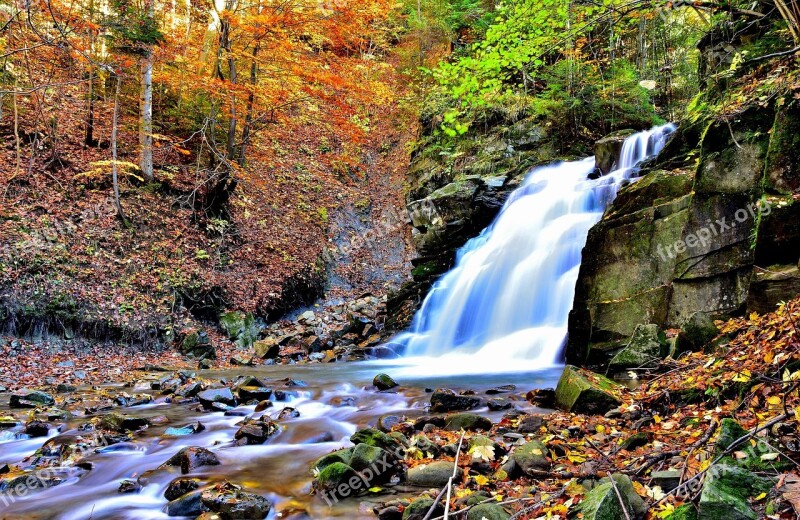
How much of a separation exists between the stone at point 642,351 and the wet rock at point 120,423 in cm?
612

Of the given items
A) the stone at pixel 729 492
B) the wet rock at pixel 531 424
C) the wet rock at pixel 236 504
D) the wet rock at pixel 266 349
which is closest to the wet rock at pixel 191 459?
the wet rock at pixel 236 504

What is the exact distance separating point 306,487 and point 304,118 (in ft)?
68.9

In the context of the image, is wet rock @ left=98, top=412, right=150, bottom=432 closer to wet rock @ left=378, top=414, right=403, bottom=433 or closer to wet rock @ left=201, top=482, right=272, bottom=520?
wet rock @ left=201, top=482, right=272, bottom=520

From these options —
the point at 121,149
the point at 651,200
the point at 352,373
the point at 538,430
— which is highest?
the point at 121,149

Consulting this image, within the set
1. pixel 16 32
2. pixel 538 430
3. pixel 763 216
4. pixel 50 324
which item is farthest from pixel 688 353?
pixel 16 32

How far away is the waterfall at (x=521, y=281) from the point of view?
1080 cm

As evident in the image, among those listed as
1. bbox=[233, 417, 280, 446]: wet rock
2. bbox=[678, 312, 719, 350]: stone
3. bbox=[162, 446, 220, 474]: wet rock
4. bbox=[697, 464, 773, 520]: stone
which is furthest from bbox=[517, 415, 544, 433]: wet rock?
bbox=[162, 446, 220, 474]: wet rock

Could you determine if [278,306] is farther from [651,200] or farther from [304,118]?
[304,118]

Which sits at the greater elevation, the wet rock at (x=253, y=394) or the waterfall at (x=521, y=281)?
the waterfall at (x=521, y=281)

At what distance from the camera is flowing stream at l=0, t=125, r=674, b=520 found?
435 centimetres

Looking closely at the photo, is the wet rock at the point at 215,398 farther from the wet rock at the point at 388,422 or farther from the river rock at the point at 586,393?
the river rock at the point at 586,393

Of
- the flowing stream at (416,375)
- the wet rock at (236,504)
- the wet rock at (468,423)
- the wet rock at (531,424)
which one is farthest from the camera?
the wet rock at (468,423)

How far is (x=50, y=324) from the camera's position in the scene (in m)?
9.84

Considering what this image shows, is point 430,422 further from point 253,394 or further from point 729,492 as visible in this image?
point 729,492
